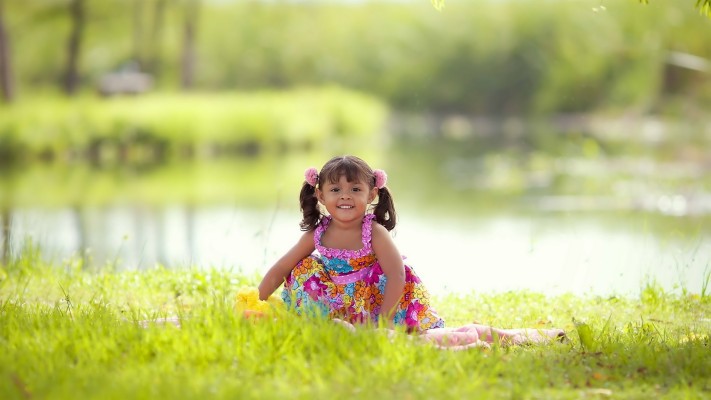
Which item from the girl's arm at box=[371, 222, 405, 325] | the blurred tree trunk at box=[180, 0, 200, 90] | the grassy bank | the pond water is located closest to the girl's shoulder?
the girl's arm at box=[371, 222, 405, 325]

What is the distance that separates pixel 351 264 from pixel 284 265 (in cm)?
35

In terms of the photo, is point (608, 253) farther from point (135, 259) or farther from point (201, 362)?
point (201, 362)

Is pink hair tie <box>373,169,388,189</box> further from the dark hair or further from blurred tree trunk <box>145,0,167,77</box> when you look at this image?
blurred tree trunk <box>145,0,167,77</box>

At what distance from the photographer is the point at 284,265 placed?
5250mm

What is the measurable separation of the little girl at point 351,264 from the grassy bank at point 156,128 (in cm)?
1883

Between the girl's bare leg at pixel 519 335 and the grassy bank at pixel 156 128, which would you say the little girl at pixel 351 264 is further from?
the grassy bank at pixel 156 128

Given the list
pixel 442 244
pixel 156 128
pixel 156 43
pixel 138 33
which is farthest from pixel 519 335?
pixel 156 43

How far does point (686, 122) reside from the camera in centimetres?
2964

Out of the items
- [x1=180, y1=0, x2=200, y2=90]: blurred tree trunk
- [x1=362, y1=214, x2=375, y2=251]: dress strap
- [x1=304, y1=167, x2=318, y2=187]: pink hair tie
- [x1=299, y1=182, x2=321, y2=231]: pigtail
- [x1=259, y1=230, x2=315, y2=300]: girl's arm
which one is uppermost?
[x1=180, y1=0, x2=200, y2=90]: blurred tree trunk

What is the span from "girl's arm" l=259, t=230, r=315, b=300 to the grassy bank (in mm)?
18812

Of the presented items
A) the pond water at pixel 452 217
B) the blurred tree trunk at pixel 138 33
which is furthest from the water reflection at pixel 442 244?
the blurred tree trunk at pixel 138 33

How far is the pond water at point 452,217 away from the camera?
9266 mm

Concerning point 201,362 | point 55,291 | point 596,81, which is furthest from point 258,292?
point 596,81

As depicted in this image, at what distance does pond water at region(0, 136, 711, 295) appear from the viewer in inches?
365
